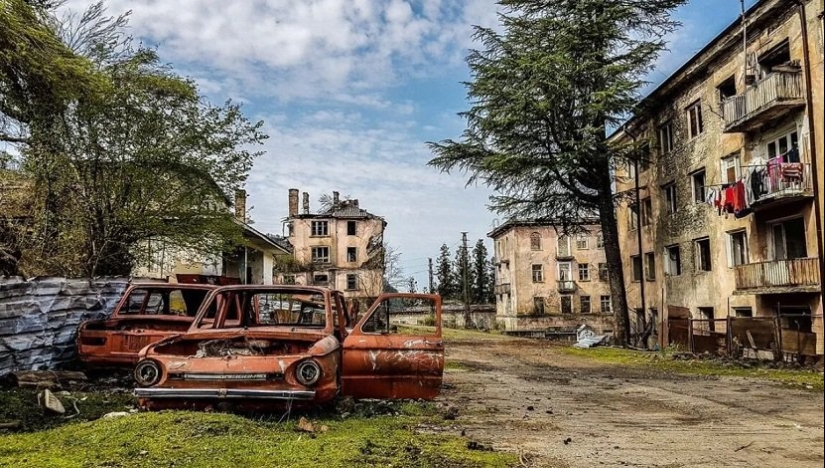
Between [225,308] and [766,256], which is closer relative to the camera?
[225,308]

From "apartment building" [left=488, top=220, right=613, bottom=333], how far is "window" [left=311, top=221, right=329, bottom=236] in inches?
830

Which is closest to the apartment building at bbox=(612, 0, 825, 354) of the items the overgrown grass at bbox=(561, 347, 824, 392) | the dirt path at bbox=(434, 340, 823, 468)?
the overgrown grass at bbox=(561, 347, 824, 392)

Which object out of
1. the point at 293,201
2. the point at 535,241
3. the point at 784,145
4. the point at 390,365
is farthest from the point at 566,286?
the point at 390,365

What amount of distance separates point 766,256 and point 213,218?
19151mm

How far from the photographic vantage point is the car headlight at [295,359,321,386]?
698cm

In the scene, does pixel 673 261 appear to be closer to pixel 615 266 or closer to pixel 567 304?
pixel 615 266

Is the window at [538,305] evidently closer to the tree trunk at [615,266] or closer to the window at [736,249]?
the tree trunk at [615,266]

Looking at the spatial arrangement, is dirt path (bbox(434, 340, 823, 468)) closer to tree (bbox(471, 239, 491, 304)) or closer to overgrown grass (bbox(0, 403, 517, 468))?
overgrown grass (bbox(0, 403, 517, 468))

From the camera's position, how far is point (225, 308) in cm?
913

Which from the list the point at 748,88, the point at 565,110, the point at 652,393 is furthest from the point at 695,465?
the point at 565,110

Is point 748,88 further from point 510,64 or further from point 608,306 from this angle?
point 608,306

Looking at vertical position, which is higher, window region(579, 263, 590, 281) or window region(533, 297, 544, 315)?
window region(579, 263, 590, 281)

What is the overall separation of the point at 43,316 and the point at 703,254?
24.7 m

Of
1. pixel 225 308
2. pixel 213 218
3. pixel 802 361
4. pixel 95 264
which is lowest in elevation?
pixel 802 361
